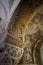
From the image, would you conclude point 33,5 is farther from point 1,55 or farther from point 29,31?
point 1,55

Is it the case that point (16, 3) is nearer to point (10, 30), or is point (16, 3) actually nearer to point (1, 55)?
point (10, 30)

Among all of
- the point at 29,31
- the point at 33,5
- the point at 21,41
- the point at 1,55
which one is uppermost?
the point at 33,5

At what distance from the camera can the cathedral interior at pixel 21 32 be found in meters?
3.59

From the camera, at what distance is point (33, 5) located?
11.7 feet

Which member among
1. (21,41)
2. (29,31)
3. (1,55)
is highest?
(29,31)

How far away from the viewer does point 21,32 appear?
374 centimetres

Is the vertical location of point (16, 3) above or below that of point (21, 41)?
above

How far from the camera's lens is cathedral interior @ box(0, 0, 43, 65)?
11.8ft

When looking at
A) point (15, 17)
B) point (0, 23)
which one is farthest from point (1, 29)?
point (15, 17)

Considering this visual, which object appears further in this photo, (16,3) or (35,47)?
(35,47)

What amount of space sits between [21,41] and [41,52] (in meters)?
0.44

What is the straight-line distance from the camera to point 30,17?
146 inches

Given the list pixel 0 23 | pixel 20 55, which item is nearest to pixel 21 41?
pixel 20 55

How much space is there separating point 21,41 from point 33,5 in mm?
711
